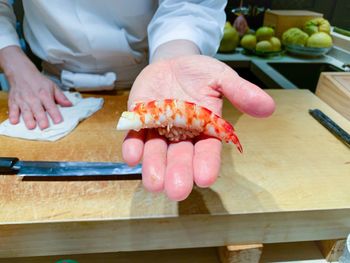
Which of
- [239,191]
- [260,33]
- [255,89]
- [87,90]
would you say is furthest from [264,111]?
[260,33]

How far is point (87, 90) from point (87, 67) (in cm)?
8

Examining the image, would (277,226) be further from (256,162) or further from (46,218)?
(46,218)

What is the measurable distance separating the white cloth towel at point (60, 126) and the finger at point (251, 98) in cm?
44

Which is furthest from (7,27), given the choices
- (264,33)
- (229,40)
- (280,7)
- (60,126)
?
(280,7)

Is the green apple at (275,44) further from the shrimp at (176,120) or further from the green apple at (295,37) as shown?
the shrimp at (176,120)

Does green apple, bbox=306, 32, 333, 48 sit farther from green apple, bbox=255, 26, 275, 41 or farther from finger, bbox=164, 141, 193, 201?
finger, bbox=164, 141, 193, 201

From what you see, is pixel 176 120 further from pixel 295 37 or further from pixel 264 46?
pixel 295 37

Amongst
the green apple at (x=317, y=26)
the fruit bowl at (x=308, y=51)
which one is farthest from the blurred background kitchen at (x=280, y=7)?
the fruit bowl at (x=308, y=51)

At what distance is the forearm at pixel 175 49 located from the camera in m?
0.74

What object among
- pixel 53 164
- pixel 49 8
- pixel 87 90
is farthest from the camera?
pixel 87 90

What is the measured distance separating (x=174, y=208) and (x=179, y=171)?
0.43 feet

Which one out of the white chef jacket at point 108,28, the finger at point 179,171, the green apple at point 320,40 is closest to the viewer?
the finger at point 179,171

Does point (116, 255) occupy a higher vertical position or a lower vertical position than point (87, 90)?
lower

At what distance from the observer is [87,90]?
1.01 meters
